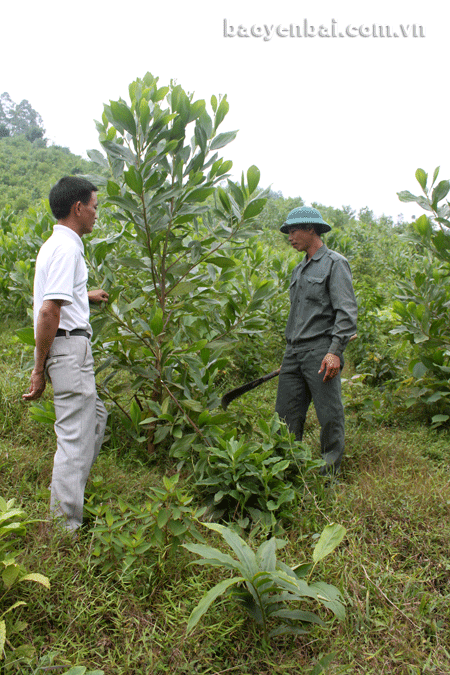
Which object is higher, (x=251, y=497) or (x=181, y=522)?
(x=181, y=522)

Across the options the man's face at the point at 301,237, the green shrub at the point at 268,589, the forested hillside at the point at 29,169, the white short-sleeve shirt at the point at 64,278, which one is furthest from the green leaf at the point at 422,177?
the forested hillside at the point at 29,169

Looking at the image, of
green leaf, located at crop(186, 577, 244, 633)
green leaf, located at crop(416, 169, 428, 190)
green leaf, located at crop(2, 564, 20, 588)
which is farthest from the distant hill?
green leaf, located at crop(186, 577, 244, 633)

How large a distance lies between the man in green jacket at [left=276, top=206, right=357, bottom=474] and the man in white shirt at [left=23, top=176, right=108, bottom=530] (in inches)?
58.2

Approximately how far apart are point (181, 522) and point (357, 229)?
1402 centimetres

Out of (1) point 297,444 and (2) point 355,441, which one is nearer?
(1) point 297,444

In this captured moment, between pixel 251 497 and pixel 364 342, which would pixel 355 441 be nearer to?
pixel 251 497

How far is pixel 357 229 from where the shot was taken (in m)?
14.7

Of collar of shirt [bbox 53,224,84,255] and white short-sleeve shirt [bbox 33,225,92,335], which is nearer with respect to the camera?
white short-sleeve shirt [bbox 33,225,92,335]

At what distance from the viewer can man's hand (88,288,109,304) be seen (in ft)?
9.24

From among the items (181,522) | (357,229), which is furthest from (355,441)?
(357,229)

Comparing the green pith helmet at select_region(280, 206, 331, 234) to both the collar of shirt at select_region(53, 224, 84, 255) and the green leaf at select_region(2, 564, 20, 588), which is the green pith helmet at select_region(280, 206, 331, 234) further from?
the green leaf at select_region(2, 564, 20, 588)

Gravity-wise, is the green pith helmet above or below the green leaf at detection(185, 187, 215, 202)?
below

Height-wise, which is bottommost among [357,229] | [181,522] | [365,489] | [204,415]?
[365,489]

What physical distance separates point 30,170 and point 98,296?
102ft
